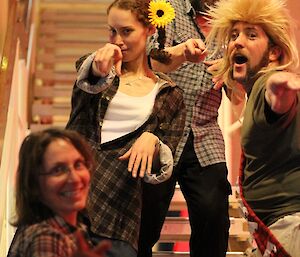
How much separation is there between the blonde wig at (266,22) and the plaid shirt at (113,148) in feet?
0.74

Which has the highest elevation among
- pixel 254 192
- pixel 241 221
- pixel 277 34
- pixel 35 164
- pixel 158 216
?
pixel 277 34

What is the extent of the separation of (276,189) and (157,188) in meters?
0.67

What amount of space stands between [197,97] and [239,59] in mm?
498

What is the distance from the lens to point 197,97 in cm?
297

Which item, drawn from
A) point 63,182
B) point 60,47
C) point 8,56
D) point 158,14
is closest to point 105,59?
point 158,14

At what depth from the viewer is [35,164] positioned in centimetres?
189

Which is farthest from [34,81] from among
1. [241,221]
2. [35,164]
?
[35,164]

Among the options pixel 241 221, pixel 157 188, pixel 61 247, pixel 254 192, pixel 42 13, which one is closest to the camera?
pixel 61 247

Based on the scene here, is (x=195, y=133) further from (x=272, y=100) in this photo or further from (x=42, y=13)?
(x=42, y=13)

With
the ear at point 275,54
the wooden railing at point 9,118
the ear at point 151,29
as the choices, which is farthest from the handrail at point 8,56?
the ear at point 275,54

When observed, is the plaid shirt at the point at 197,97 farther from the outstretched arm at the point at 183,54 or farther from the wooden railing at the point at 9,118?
the wooden railing at the point at 9,118

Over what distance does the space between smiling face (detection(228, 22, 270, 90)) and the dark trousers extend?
0.50 meters

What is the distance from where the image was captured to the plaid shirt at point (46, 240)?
1.75m

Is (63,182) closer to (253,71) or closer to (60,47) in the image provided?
(253,71)
